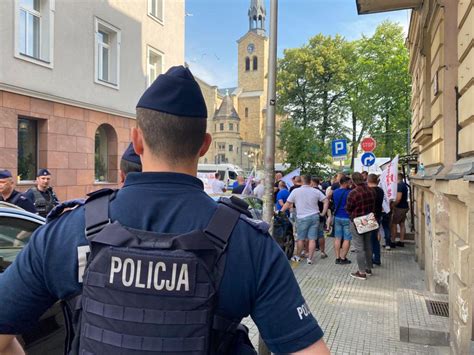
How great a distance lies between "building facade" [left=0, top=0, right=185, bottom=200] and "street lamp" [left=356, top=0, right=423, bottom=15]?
27.6ft

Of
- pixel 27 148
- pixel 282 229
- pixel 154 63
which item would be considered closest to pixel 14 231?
pixel 282 229

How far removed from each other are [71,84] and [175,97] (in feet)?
40.4

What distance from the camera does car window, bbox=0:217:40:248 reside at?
10.2ft

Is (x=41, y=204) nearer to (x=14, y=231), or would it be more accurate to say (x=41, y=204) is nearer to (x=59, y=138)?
(x=14, y=231)

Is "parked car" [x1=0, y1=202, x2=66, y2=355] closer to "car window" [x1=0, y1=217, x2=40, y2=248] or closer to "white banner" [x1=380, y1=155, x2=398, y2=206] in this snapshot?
"car window" [x1=0, y1=217, x2=40, y2=248]

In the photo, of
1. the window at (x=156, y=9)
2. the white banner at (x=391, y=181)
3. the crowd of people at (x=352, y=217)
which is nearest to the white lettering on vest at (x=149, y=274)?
the crowd of people at (x=352, y=217)

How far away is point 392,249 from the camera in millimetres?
10172

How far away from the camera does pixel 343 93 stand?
39250mm

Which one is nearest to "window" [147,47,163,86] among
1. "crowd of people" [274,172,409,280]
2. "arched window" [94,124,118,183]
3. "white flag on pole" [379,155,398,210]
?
"arched window" [94,124,118,183]

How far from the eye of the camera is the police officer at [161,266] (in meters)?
1.19

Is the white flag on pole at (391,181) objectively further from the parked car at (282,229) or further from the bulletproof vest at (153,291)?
the bulletproof vest at (153,291)

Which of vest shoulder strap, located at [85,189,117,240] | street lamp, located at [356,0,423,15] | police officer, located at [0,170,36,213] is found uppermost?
street lamp, located at [356,0,423,15]

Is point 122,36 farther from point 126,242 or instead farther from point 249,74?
point 249,74

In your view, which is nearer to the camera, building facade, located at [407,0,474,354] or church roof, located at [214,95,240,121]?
building facade, located at [407,0,474,354]
